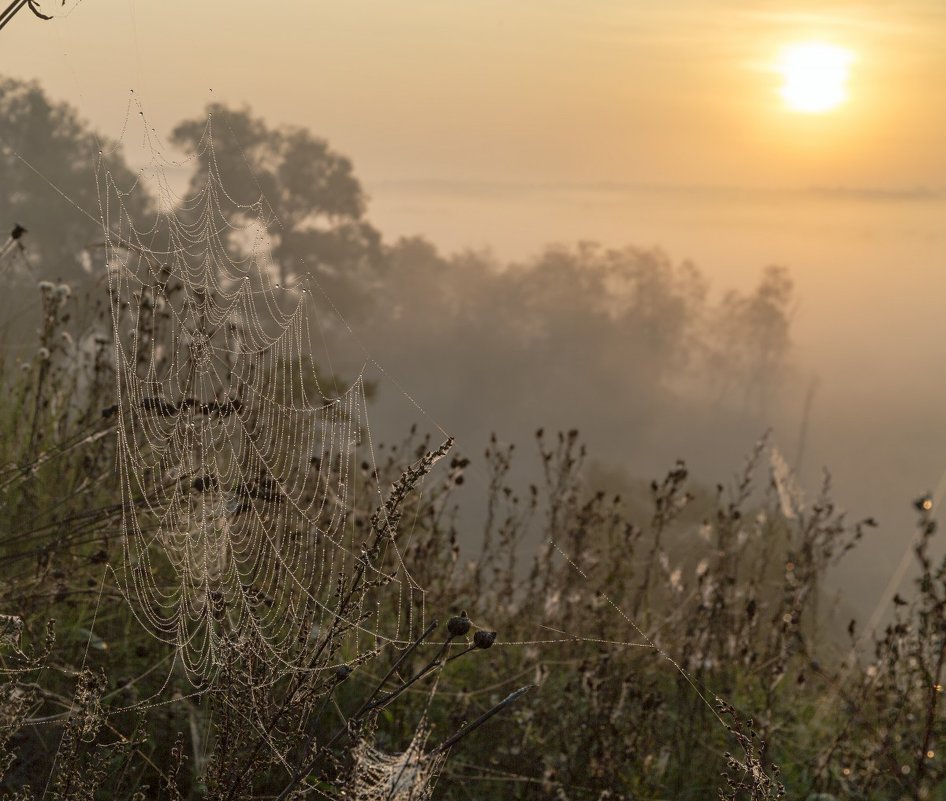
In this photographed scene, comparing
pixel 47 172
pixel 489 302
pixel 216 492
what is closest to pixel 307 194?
pixel 47 172

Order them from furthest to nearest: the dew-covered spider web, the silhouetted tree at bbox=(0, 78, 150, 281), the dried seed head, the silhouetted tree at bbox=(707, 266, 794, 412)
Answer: the silhouetted tree at bbox=(707, 266, 794, 412) < the silhouetted tree at bbox=(0, 78, 150, 281) < the dew-covered spider web < the dried seed head

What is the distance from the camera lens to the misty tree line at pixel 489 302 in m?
54.3

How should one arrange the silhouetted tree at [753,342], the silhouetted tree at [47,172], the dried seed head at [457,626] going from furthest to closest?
1. the silhouetted tree at [753,342]
2. the silhouetted tree at [47,172]
3. the dried seed head at [457,626]

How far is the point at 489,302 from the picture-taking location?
251 feet

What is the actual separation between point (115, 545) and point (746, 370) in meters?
72.1

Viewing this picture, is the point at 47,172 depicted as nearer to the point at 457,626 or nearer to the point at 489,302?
the point at 489,302

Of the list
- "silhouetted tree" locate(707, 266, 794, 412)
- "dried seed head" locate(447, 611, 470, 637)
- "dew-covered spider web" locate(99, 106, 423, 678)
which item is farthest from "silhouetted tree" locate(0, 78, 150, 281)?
"dried seed head" locate(447, 611, 470, 637)

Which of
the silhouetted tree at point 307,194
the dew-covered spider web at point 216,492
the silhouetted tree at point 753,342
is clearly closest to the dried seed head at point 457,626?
the dew-covered spider web at point 216,492

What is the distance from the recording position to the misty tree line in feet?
178

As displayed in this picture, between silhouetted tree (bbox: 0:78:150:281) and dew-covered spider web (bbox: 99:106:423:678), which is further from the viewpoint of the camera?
silhouetted tree (bbox: 0:78:150:281)

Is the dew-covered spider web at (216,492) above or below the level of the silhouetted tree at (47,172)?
below

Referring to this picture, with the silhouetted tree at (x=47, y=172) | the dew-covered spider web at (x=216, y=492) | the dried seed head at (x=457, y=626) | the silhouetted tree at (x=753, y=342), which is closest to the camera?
the dried seed head at (x=457, y=626)

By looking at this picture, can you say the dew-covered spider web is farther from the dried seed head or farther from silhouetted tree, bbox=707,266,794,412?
silhouetted tree, bbox=707,266,794,412

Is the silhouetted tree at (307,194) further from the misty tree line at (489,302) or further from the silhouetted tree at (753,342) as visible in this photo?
the silhouetted tree at (753,342)
